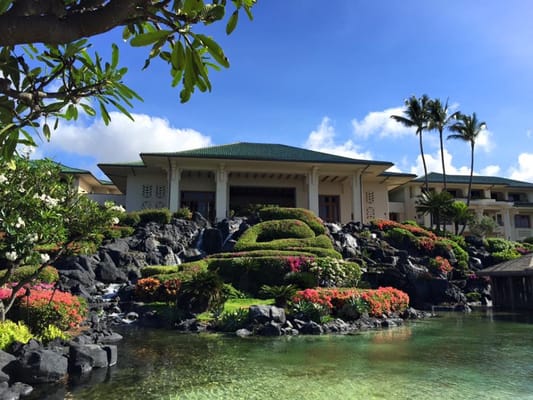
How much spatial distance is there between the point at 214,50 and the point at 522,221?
57.2m

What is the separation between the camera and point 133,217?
1154 inches

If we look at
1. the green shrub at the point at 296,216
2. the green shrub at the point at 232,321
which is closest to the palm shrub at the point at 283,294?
the green shrub at the point at 232,321

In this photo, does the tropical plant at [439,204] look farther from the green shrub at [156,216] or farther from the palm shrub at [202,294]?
the palm shrub at [202,294]

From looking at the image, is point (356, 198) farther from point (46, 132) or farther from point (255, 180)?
point (46, 132)

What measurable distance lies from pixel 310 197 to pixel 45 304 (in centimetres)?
2651

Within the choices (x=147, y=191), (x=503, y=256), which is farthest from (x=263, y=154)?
(x=503, y=256)

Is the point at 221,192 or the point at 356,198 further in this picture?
the point at 356,198

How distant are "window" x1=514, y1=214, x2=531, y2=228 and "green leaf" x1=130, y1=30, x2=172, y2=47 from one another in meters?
56.5

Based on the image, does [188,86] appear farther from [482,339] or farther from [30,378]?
[482,339]

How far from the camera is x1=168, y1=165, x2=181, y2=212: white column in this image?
33562 millimetres

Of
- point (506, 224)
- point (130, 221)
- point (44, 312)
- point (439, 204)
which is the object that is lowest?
point (44, 312)

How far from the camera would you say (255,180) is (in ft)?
126

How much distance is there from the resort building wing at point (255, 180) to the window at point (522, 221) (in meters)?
19.9

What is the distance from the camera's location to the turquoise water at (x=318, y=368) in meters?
7.20
